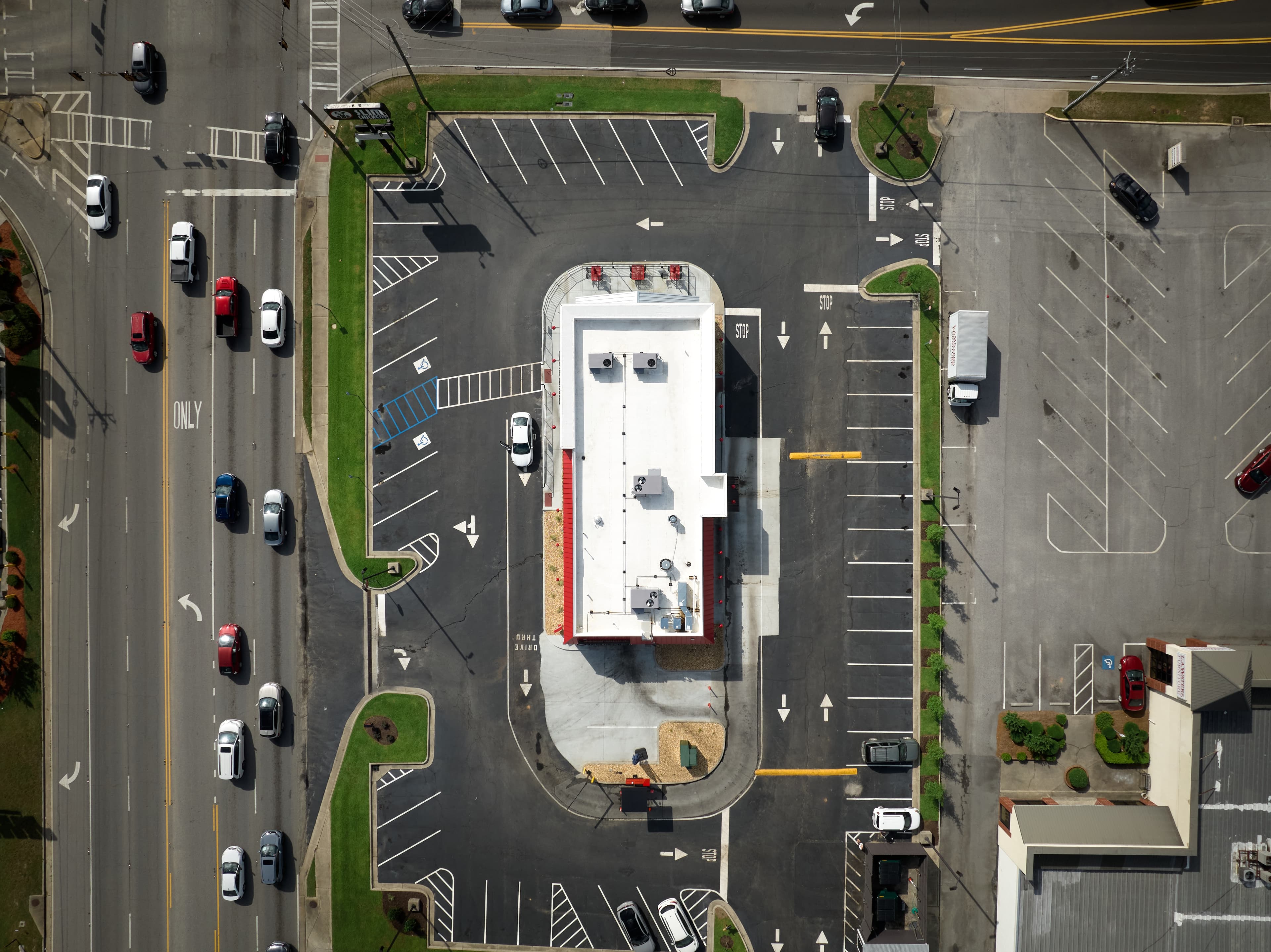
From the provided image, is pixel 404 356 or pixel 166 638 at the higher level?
pixel 404 356

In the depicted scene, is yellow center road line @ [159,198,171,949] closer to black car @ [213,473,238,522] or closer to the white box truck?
black car @ [213,473,238,522]

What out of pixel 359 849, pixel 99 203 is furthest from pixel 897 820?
pixel 99 203

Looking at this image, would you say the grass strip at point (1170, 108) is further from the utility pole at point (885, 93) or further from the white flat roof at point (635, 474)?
the white flat roof at point (635, 474)

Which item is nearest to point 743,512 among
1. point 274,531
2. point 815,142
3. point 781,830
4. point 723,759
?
point 723,759

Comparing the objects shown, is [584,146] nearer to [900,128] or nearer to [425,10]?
[425,10]

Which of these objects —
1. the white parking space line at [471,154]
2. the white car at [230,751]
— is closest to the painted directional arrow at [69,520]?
the white car at [230,751]

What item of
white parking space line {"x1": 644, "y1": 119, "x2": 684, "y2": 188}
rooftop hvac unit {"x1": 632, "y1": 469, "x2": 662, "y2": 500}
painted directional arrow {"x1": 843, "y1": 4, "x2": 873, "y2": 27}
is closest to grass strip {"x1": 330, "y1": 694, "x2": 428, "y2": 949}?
rooftop hvac unit {"x1": 632, "y1": 469, "x2": 662, "y2": 500}
